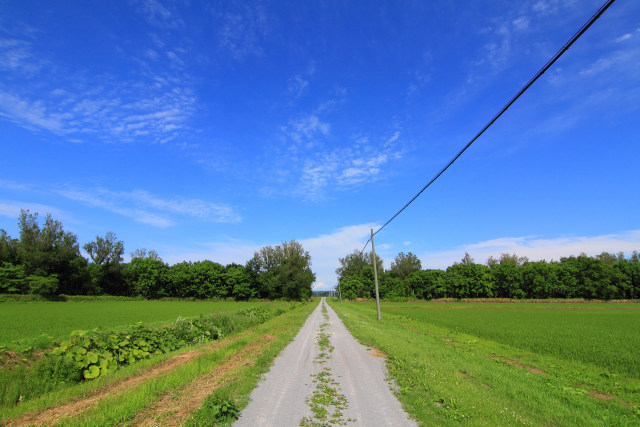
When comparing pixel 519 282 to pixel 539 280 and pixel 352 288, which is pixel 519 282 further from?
pixel 352 288

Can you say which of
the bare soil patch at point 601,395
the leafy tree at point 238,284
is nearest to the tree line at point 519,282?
the leafy tree at point 238,284

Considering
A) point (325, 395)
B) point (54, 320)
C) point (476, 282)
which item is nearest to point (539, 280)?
point (476, 282)

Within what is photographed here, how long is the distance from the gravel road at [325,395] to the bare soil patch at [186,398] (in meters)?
1.12

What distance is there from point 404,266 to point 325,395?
12492 centimetres

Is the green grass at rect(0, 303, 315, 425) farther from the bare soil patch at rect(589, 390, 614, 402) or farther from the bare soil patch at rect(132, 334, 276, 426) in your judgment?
the bare soil patch at rect(589, 390, 614, 402)

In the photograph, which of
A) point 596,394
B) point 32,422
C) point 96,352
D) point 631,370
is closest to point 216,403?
point 32,422

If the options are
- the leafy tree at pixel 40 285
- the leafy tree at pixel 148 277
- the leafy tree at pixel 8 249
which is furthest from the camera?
the leafy tree at pixel 148 277

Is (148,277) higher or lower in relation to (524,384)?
higher

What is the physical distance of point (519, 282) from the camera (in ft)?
274

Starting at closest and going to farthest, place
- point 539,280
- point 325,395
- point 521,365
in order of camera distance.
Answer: point 325,395 < point 521,365 < point 539,280

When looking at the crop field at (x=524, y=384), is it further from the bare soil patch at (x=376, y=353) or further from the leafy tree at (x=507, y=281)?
the leafy tree at (x=507, y=281)

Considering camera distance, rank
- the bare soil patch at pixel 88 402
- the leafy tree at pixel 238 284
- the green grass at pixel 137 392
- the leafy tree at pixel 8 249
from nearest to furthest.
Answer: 1. the green grass at pixel 137 392
2. the bare soil patch at pixel 88 402
3. the leafy tree at pixel 8 249
4. the leafy tree at pixel 238 284

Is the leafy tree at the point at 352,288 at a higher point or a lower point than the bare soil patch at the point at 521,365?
higher

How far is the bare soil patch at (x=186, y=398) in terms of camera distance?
220 inches
